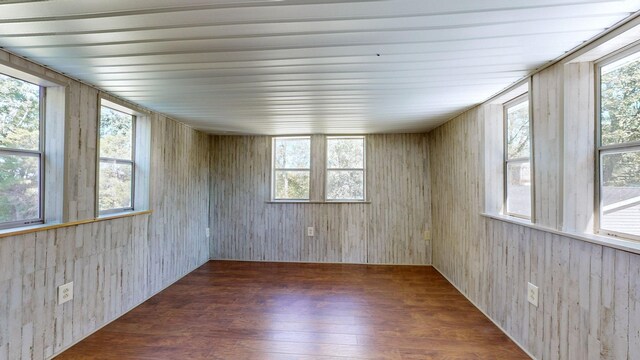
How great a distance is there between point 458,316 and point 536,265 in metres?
1.00

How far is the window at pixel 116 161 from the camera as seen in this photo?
2695 mm

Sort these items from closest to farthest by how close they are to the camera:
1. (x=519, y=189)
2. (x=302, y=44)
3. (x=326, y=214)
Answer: (x=302, y=44) < (x=519, y=189) < (x=326, y=214)

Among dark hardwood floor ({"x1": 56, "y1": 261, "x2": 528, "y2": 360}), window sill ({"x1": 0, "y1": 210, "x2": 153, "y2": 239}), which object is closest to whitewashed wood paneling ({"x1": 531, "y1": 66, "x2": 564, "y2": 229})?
dark hardwood floor ({"x1": 56, "y1": 261, "x2": 528, "y2": 360})

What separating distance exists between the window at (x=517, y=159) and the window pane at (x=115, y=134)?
389 cm

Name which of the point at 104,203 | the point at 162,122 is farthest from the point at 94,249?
the point at 162,122

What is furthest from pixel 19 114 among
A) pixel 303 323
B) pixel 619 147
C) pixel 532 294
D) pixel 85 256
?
pixel 532 294

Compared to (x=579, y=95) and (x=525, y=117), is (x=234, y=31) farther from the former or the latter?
(x=525, y=117)

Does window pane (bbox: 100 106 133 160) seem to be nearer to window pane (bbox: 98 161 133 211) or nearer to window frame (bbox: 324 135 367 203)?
window pane (bbox: 98 161 133 211)

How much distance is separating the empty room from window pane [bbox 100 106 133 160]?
22mm

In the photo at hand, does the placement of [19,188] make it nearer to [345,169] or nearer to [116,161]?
[116,161]

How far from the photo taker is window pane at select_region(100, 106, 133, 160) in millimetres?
2709

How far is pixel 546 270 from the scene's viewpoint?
1993 mm

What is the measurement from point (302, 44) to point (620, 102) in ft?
6.20

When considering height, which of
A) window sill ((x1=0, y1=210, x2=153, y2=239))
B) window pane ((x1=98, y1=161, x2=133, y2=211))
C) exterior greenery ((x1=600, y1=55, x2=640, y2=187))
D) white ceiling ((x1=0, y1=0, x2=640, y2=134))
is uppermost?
white ceiling ((x1=0, y1=0, x2=640, y2=134))
